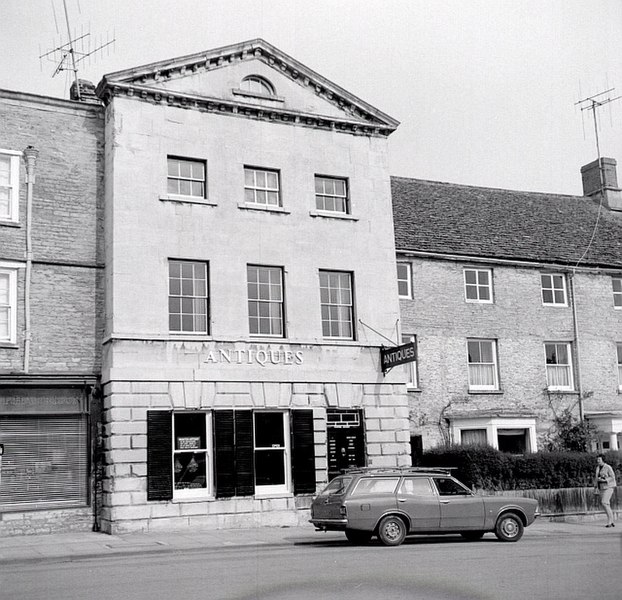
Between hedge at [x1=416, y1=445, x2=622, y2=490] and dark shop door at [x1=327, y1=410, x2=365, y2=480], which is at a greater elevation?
dark shop door at [x1=327, y1=410, x2=365, y2=480]

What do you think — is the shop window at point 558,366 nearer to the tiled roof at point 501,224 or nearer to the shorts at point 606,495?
the tiled roof at point 501,224

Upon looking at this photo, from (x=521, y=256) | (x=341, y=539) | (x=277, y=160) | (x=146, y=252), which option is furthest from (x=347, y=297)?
(x=521, y=256)

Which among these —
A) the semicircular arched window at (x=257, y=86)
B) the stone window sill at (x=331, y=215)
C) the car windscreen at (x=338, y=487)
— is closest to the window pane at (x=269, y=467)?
the car windscreen at (x=338, y=487)

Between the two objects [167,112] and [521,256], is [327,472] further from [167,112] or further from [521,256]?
[521,256]

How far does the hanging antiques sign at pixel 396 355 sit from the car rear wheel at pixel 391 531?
628 centimetres

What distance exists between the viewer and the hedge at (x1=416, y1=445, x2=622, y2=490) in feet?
88.1

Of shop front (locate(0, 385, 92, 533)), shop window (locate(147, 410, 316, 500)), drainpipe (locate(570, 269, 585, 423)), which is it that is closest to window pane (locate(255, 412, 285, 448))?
shop window (locate(147, 410, 316, 500))

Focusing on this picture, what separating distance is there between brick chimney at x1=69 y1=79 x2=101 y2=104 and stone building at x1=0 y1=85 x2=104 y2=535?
155 centimetres

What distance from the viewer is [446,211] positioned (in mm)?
34688

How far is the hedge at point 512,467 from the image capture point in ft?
88.1

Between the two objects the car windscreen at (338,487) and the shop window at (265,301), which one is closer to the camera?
the car windscreen at (338,487)

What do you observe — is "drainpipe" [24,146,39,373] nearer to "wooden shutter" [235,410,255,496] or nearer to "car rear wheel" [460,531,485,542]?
"wooden shutter" [235,410,255,496]

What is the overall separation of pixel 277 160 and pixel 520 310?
12058 mm

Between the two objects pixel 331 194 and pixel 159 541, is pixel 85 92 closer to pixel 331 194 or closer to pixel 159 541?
pixel 331 194
